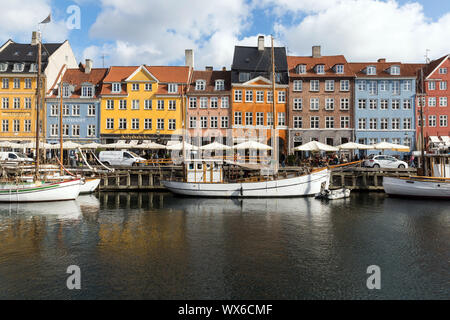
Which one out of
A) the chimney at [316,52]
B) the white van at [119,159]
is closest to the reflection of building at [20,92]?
the white van at [119,159]

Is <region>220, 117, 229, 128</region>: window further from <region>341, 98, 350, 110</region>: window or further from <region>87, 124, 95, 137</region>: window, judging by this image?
<region>87, 124, 95, 137</region>: window

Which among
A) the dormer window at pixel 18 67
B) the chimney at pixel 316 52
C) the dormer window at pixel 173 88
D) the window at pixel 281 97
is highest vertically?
the chimney at pixel 316 52

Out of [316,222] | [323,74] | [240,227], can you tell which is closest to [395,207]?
[316,222]

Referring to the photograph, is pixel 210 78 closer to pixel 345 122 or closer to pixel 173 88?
pixel 173 88

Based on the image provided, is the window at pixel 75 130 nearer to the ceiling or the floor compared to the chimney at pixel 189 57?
nearer to the floor

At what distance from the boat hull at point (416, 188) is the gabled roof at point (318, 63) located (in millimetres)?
21284

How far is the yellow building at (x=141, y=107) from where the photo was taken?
157 ft

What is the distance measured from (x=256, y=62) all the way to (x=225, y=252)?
38.2 metres

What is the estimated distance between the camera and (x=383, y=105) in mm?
48750

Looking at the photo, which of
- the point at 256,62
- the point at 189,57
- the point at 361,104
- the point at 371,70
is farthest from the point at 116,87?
the point at 371,70

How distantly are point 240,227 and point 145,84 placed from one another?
33701mm

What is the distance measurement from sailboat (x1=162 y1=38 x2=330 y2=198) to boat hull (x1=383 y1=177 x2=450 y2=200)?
5655 millimetres

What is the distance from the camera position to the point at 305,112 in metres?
48.3

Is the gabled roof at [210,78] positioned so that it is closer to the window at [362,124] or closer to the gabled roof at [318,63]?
the gabled roof at [318,63]
